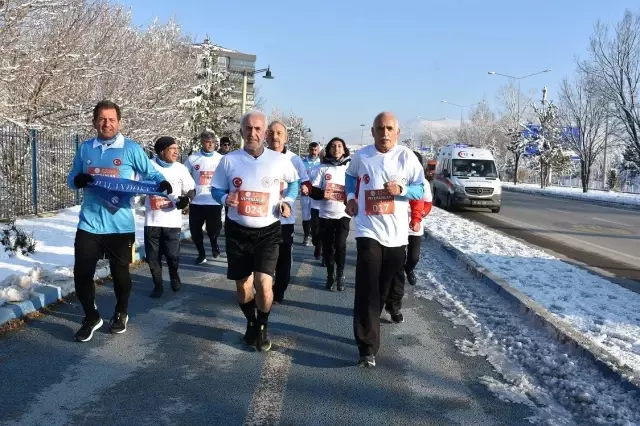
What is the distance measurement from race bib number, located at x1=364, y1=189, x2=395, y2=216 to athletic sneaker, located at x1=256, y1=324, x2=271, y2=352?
1401 mm

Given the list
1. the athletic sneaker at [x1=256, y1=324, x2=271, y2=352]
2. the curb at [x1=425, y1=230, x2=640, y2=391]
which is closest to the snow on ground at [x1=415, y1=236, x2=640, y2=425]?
the curb at [x1=425, y1=230, x2=640, y2=391]

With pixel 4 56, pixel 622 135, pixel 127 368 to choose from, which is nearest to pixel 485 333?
pixel 127 368

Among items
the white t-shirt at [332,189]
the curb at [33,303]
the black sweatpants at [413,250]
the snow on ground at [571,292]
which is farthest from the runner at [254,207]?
the snow on ground at [571,292]

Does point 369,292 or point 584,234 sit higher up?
point 369,292

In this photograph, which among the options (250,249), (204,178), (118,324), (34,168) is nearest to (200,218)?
(204,178)

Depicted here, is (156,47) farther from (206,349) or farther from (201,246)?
(206,349)

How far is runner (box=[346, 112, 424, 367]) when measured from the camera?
4680 mm

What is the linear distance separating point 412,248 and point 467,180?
15222mm

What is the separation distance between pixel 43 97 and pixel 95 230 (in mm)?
10349

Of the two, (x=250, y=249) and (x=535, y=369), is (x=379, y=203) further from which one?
(x=535, y=369)

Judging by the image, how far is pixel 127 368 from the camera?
14.6ft

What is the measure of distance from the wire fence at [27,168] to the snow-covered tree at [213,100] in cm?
2089

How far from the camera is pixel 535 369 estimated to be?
4.60m

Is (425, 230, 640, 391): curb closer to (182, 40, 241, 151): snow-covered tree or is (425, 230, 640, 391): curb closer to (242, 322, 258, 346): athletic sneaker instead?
(242, 322, 258, 346): athletic sneaker
